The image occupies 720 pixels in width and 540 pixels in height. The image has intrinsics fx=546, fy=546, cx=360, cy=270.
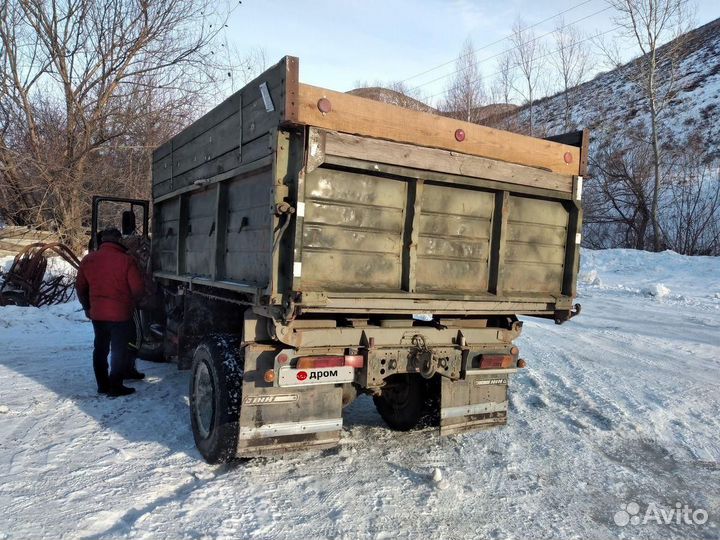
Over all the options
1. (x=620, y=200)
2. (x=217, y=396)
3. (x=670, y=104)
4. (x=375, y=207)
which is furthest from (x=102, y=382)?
(x=670, y=104)

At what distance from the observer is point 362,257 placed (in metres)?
3.80

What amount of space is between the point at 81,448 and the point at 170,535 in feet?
5.73

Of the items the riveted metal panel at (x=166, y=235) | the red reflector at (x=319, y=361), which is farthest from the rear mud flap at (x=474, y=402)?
the riveted metal panel at (x=166, y=235)

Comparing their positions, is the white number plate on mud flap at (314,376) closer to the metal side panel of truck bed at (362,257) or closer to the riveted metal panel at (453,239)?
the metal side panel of truck bed at (362,257)

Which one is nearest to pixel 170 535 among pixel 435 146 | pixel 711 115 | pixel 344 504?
pixel 344 504

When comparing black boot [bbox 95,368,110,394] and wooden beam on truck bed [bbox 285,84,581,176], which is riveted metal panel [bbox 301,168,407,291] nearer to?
wooden beam on truck bed [bbox 285,84,581,176]

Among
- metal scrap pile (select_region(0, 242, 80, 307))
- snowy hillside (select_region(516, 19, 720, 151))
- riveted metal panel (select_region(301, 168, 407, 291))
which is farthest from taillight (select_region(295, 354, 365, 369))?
snowy hillside (select_region(516, 19, 720, 151))

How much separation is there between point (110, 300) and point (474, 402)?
12.8ft

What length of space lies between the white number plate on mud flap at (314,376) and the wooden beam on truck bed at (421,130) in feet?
5.40

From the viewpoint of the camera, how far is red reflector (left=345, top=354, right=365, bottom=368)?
391 cm

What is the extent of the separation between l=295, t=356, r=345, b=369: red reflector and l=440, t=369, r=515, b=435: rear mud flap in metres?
1.06

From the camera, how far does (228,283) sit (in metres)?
4.15

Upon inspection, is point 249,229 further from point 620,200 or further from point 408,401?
point 620,200

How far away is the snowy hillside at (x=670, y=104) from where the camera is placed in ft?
112
